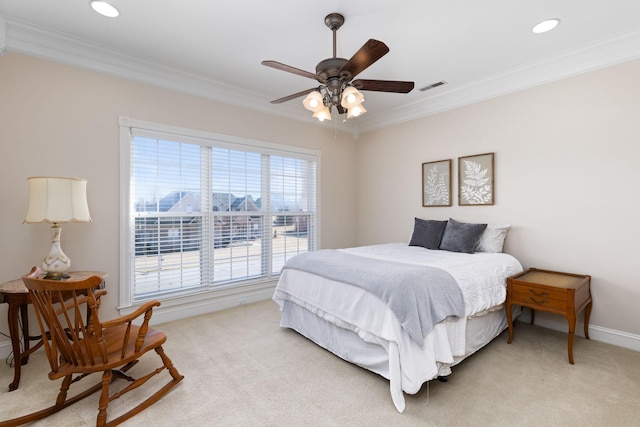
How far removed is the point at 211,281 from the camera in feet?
12.4

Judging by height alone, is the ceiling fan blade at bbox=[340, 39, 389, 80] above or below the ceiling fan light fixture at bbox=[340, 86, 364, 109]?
above

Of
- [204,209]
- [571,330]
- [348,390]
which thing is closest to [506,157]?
[571,330]

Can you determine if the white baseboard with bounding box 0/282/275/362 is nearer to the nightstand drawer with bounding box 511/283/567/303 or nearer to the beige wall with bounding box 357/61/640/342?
the beige wall with bounding box 357/61/640/342

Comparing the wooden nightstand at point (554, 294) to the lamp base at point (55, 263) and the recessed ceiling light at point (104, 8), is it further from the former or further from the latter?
the recessed ceiling light at point (104, 8)

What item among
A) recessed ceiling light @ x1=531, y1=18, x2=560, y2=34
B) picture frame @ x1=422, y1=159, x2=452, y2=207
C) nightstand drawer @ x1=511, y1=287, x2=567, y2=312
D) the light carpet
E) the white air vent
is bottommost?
the light carpet

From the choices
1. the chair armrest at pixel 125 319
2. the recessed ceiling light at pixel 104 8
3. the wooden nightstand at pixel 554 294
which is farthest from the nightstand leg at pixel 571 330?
the recessed ceiling light at pixel 104 8

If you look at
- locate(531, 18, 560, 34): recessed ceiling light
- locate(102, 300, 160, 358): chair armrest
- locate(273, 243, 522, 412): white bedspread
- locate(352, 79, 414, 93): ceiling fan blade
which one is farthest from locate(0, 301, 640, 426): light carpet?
locate(531, 18, 560, 34): recessed ceiling light

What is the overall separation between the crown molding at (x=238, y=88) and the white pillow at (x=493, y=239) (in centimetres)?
157

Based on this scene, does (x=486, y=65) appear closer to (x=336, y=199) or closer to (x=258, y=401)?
(x=336, y=199)

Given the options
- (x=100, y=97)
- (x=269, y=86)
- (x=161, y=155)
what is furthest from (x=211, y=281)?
(x=269, y=86)

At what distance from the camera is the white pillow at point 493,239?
342 cm

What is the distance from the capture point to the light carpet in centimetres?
187

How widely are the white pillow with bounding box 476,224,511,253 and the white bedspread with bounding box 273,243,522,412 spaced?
239 millimetres

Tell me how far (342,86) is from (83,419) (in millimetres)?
2735
